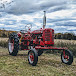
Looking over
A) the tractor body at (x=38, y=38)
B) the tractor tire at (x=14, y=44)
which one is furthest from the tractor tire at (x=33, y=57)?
the tractor tire at (x=14, y=44)

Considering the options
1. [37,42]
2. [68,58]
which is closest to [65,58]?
[68,58]

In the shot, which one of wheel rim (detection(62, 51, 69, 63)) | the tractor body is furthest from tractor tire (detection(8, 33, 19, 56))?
wheel rim (detection(62, 51, 69, 63))

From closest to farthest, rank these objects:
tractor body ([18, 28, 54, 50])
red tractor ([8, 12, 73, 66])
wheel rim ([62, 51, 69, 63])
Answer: red tractor ([8, 12, 73, 66]) → wheel rim ([62, 51, 69, 63]) → tractor body ([18, 28, 54, 50])

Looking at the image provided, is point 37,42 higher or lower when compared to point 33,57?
higher

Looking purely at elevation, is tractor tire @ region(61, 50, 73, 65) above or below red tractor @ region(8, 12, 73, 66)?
below

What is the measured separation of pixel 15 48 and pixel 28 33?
1.30 meters

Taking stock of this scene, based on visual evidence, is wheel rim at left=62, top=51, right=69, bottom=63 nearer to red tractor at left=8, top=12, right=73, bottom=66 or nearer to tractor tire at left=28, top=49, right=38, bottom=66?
red tractor at left=8, top=12, right=73, bottom=66

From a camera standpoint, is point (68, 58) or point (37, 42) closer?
point (68, 58)

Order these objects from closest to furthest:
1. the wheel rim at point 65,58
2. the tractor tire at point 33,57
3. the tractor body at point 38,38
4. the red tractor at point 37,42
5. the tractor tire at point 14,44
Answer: the tractor tire at point 33,57 < the red tractor at point 37,42 < the wheel rim at point 65,58 < the tractor body at point 38,38 < the tractor tire at point 14,44

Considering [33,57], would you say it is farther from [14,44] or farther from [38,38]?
[14,44]

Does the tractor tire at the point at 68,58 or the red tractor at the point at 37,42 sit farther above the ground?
the red tractor at the point at 37,42

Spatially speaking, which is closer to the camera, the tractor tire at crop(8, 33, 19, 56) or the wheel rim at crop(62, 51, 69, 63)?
the wheel rim at crop(62, 51, 69, 63)

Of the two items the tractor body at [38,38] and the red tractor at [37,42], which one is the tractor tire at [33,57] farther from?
the tractor body at [38,38]

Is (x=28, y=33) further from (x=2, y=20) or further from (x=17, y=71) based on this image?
(x=17, y=71)
